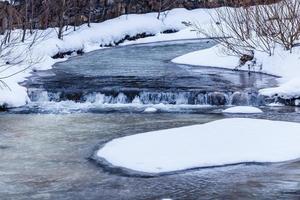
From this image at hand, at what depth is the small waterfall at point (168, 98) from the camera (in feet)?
54.0

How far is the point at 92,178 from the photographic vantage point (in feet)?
29.2

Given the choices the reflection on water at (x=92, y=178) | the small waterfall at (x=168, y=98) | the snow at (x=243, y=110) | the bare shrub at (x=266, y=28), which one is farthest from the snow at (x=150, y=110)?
the bare shrub at (x=266, y=28)

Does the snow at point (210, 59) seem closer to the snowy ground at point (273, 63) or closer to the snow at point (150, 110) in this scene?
the snowy ground at point (273, 63)

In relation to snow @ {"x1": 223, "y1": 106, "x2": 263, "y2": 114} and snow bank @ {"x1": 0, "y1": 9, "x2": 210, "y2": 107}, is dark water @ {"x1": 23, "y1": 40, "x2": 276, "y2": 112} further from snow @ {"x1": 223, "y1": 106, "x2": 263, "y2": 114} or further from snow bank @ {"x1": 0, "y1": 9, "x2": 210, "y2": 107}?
snow @ {"x1": 223, "y1": 106, "x2": 263, "y2": 114}

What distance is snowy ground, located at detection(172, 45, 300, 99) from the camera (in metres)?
16.6

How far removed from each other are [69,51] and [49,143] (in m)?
19.3

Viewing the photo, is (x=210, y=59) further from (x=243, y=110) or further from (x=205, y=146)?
(x=205, y=146)

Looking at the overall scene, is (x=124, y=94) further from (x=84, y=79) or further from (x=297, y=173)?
(x=297, y=173)

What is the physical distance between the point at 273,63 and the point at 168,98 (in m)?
6.51

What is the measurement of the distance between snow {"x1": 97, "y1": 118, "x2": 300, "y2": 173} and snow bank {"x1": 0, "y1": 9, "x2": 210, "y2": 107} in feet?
22.3

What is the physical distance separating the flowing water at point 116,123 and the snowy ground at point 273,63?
58 centimetres

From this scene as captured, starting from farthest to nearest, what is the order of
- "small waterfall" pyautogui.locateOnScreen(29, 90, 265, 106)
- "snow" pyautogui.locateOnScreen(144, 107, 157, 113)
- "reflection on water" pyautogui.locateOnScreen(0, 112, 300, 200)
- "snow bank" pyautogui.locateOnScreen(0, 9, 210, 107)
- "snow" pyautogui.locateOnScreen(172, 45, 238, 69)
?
"snow" pyautogui.locateOnScreen(172, 45, 238, 69) < "snow bank" pyautogui.locateOnScreen(0, 9, 210, 107) < "small waterfall" pyautogui.locateOnScreen(29, 90, 265, 106) < "snow" pyautogui.locateOnScreen(144, 107, 157, 113) < "reflection on water" pyautogui.locateOnScreen(0, 112, 300, 200)

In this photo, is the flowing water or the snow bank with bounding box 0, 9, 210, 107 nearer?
the flowing water

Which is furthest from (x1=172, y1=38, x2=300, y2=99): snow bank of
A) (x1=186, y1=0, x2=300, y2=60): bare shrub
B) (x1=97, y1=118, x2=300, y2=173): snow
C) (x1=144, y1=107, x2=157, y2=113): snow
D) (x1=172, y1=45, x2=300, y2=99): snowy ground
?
(x1=97, y1=118, x2=300, y2=173): snow
